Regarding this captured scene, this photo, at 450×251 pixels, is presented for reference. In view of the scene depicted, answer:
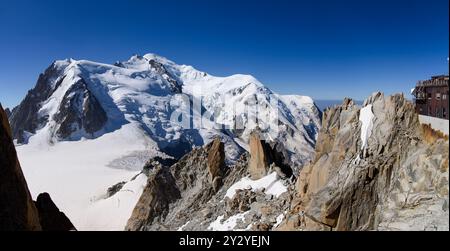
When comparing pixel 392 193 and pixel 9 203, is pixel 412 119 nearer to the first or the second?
pixel 392 193

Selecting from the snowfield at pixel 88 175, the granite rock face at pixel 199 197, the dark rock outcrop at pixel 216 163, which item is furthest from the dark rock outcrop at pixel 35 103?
the dark rock outcrop at pixel 216 163

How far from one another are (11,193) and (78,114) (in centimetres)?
15243

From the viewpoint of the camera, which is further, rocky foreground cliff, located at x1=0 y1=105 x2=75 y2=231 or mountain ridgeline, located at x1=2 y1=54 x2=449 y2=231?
mountain ridgeline, located at x1=2 y1=54 x2=449 y2=231

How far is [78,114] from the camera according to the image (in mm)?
159500

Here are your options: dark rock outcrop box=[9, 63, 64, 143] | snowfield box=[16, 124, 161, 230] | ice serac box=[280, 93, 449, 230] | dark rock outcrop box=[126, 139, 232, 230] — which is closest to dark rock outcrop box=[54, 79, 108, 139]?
snowfield box=[16, 124, 161, 230]

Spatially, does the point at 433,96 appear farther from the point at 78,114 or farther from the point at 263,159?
the point at 78,114

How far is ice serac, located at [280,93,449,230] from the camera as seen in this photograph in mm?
14516

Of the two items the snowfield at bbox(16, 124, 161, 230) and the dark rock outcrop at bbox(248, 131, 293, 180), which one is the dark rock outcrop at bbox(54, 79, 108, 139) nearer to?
the snowfield at bbox(16, 124, 161, 230)

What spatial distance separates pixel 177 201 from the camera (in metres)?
45.2

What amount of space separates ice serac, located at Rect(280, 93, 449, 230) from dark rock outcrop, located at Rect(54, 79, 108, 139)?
145 m

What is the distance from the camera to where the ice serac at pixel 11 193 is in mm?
15422

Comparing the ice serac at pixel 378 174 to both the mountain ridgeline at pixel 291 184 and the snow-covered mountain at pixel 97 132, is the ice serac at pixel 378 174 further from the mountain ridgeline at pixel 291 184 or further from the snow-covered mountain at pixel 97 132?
the snow-covered mountain at pixel 97 132

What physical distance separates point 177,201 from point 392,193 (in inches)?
1244
